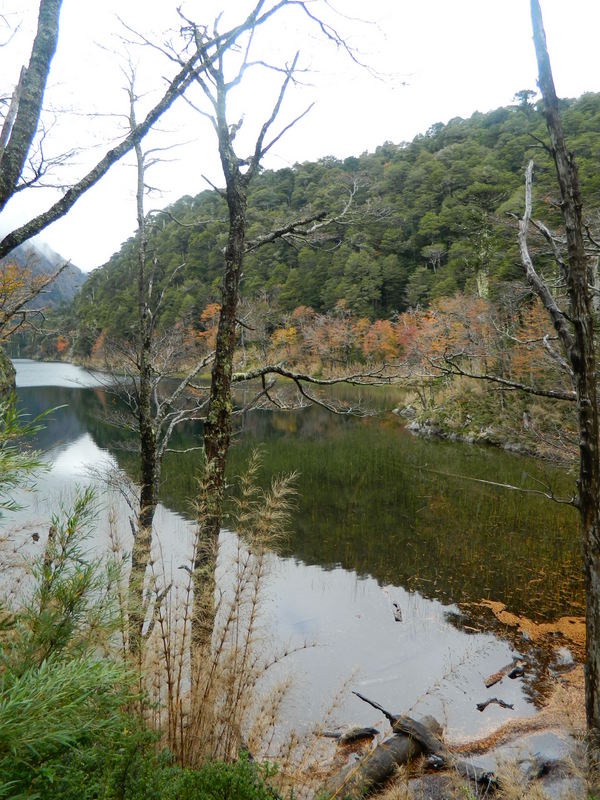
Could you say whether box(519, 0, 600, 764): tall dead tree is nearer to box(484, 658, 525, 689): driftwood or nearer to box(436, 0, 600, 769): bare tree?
box(436, 0, 600, 769): bare tree

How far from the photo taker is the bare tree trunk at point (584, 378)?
12.3ft

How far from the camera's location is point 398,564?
11570 millimetres

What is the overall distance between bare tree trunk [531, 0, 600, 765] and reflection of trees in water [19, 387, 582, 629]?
5856 millimetres

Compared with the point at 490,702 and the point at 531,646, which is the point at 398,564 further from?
the point at 490,702

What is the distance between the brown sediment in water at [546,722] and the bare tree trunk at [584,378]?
2.11 m

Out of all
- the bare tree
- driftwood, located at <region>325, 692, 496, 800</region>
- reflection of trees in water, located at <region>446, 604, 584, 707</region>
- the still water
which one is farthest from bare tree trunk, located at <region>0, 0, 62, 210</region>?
reflection of trees in water, located at <region>446, 604, 584, 707</region>


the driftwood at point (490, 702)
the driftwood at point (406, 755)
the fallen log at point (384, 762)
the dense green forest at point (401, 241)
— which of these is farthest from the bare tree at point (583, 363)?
the dense green forest at point (401, 241)

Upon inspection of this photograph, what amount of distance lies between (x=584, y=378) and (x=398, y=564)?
8826 mm

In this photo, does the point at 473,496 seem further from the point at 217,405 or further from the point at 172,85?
the point at 172,85

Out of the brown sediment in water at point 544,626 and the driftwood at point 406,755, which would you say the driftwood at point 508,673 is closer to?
the brown sediment in water at point 544,626

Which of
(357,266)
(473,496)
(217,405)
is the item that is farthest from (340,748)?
(357,266)

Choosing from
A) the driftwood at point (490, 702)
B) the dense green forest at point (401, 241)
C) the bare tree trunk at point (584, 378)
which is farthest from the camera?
the dense green forest at point (401, 241)

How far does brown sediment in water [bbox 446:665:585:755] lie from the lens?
5621 millimetres

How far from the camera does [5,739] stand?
86cm
